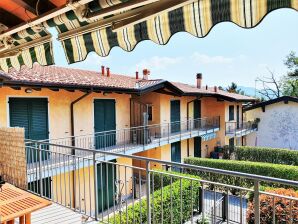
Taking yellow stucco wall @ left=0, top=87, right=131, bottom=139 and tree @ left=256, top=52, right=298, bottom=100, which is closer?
yellow stucco wall @ left=0, top=87, right=131, bottom=139

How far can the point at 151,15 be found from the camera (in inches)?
92.0

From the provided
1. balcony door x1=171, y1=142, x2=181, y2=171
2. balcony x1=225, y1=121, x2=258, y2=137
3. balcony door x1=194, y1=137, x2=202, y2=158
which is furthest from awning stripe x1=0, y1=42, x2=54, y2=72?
balcony x1=225, y1=121, x2=258, y2=137

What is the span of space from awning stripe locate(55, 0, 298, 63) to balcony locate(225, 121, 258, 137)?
75.1 ft

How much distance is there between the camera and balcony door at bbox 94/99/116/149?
44.6 ft

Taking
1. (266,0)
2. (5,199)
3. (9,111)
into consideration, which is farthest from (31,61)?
(9,111)

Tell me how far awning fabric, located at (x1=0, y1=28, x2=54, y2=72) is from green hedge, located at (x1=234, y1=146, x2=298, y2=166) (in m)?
20.6

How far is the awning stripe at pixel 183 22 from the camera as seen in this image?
6.49 ft

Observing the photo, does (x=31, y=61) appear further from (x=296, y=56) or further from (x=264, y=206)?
(x=296, y=56)

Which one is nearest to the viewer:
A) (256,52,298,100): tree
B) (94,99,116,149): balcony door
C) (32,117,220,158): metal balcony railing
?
(32,117,220,158): metal balcony railing

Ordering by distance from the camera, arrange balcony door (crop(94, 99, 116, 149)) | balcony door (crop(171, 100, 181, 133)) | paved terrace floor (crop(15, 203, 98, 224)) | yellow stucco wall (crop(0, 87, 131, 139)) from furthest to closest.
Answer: balcony door (crop(171, 100, 181, 133)) → balcony door (crop(94, 99, 116, 149)) → yellow stucco wall (crop(0, 87, 131, 139)) → paved terrace floor (crop(15, 203, 98, 224))

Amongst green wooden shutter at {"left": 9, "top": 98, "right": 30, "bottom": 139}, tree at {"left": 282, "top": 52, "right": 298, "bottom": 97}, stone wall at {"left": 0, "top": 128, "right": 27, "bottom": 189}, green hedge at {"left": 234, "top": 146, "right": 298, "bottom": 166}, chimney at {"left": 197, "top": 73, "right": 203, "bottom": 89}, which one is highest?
tree at {"left": 282, "top": 52, "right": 298, "bottom": 97}

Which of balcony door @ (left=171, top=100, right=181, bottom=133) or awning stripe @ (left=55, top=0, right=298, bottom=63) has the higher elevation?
awning stripe @ (left=55, top=0, right=298, bottom=63)

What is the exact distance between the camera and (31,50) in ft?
13.6

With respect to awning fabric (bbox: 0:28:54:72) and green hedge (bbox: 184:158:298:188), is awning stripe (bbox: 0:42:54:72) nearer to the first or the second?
awning fabric (bbox: 0:28:54:72)
